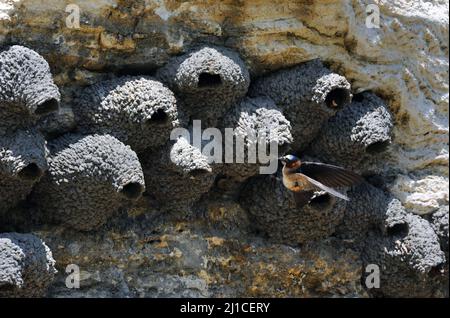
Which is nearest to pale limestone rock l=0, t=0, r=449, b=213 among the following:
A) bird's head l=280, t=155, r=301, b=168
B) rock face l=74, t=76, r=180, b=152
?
rock face l=74, t=76, r=180, b=152

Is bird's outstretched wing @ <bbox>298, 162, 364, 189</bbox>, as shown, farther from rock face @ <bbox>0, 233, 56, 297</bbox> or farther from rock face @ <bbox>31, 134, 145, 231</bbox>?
rock face @ <bbox>0, 233, 56, 297</bbox>

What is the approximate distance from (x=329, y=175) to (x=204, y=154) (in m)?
0.84

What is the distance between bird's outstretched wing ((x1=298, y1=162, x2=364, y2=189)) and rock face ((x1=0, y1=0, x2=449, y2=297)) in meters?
0.26

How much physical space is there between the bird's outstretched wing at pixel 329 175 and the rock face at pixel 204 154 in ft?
0.85

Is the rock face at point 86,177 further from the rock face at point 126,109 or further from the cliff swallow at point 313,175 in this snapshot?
the cliff swallow at point 313,175

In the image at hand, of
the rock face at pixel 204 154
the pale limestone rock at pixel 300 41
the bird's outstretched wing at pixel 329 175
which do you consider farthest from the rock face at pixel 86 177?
the bird's outstretched wing at pixel 329 175

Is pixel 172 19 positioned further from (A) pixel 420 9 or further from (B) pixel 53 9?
(A) pixel 420 9

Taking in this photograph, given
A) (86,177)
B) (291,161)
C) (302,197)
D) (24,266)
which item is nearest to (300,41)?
(291,161)


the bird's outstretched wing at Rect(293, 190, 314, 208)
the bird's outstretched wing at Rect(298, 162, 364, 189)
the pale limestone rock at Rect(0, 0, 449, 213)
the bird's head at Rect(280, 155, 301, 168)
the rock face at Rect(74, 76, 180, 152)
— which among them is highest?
the pale limestone rock at Rect(0, 0, 449, 213)

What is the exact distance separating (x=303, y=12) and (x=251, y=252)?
1.72 meters

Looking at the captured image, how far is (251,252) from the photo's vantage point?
8570 mm

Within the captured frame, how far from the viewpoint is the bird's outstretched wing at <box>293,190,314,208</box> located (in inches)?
326

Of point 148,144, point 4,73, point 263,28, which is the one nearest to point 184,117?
point 148,144

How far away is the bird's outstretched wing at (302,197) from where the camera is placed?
8281mm
